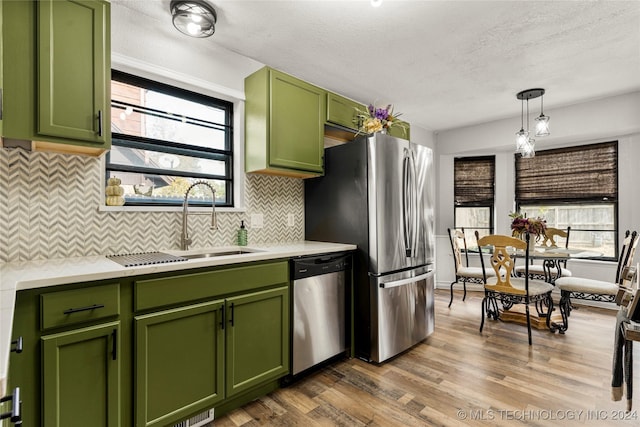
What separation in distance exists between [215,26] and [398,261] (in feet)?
7.48

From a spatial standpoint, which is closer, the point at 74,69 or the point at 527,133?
the point at 74,69

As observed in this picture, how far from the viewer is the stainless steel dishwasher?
2.30 m

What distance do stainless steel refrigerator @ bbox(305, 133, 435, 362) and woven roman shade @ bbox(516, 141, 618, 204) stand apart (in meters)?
2.55

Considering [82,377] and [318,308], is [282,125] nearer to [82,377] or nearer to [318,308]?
[318,308]

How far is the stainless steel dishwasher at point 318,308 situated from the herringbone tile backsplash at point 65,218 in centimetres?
81

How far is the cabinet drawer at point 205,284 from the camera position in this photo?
1.62 m

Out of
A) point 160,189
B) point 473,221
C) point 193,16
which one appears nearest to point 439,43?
point 193,16

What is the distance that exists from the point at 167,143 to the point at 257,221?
0.94 meters

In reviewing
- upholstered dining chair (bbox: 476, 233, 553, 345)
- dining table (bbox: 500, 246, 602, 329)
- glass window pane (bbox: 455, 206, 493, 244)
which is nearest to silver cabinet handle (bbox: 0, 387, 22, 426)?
upholstered dining chair (bbox: 476, 233, 553, 345)

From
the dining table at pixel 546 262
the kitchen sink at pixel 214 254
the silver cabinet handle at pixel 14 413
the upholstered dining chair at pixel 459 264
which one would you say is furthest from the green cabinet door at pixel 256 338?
the upholstered dining chair at pixel 459 264

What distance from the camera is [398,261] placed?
271cm

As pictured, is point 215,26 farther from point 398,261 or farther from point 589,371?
point 589,371

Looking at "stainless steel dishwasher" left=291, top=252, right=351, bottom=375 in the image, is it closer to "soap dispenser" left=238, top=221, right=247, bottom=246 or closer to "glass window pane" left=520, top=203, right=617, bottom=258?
"soap dispenser" left=238, top=221, right=247, bottom=246

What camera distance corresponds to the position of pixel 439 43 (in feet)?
8.44
